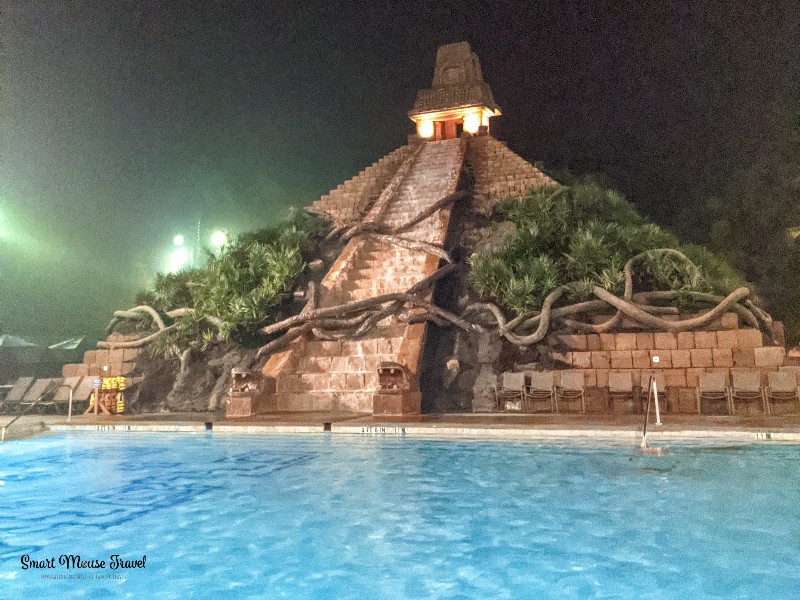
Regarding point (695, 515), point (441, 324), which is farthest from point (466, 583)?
point (441, 324)

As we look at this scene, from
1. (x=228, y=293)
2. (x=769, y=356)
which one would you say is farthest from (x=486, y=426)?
(x=228, y=293)

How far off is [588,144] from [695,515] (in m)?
38.9

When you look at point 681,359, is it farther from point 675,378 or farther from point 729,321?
point 729,321

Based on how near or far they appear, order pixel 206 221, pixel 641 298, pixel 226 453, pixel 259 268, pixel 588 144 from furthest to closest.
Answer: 1. pixel 588 144
2. pixel 206 221
3. pixel 259 268
4. pixel 641 298
5. pixel 226 453

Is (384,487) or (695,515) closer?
(695,515)

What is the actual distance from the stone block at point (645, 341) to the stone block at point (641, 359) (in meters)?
0.09

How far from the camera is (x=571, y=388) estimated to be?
11781 mm

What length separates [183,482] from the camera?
21.9 feet

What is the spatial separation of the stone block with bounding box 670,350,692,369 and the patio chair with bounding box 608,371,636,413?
1.00 meters

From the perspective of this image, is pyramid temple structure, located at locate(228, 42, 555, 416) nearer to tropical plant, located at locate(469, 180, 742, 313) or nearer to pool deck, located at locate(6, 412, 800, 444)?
pool deck, located at locate(6, 412, 800, 444)

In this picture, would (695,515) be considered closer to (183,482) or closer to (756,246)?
(183,482)

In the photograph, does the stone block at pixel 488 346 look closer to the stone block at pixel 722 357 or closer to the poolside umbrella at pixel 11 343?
the stone block at pixel 722 357

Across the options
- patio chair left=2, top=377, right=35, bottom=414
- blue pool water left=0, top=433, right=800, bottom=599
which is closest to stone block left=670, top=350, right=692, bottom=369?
blue pool water left=0, top=433, right=800, bottom=599

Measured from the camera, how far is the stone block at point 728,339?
456 inches
